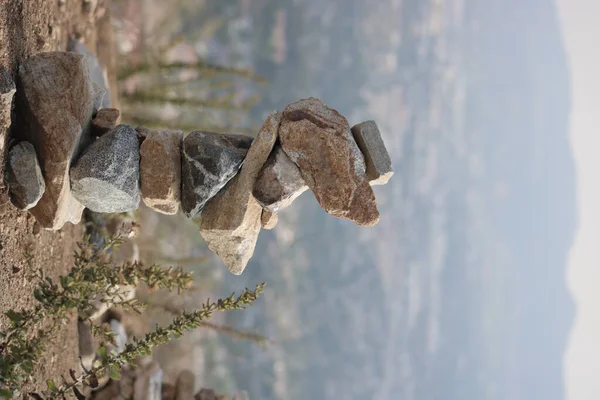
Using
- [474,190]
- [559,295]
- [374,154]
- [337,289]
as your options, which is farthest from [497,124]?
[374,154]

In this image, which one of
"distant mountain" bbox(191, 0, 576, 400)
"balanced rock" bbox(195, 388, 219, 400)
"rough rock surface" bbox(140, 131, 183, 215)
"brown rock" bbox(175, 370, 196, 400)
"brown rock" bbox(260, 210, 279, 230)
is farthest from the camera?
"distant mountain" bbox(191, 0, 576, 400)

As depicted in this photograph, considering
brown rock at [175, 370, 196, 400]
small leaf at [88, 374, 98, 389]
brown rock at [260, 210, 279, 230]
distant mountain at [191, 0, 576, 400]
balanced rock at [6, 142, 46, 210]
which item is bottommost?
→ distant mountain at [191, 0, 576, 400]

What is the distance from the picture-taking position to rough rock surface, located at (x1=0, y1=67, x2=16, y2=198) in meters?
3.37

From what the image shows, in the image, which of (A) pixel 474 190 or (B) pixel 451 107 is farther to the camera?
(A) pixel 474 190

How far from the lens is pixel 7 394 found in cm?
294

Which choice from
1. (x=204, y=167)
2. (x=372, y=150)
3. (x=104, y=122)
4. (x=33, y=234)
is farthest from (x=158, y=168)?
(x=372, y=150)

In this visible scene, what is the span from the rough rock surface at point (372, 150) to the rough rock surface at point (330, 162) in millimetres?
124

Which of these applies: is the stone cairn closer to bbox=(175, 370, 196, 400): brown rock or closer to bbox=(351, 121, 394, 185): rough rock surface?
bbox=(351, 121, 394, 185): rough rock surface

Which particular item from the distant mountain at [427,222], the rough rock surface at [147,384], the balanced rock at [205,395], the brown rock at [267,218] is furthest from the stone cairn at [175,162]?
the distant mountain at [427,222]

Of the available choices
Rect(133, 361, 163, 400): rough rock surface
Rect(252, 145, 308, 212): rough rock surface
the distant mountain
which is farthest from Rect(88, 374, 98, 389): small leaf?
the distant mountain

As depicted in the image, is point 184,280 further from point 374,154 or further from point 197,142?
point 374,154

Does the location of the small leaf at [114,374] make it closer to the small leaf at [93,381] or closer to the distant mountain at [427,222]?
the small leaf at [93,381]

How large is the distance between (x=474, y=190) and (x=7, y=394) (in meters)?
38.3

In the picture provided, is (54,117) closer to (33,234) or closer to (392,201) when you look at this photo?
(33,234)
